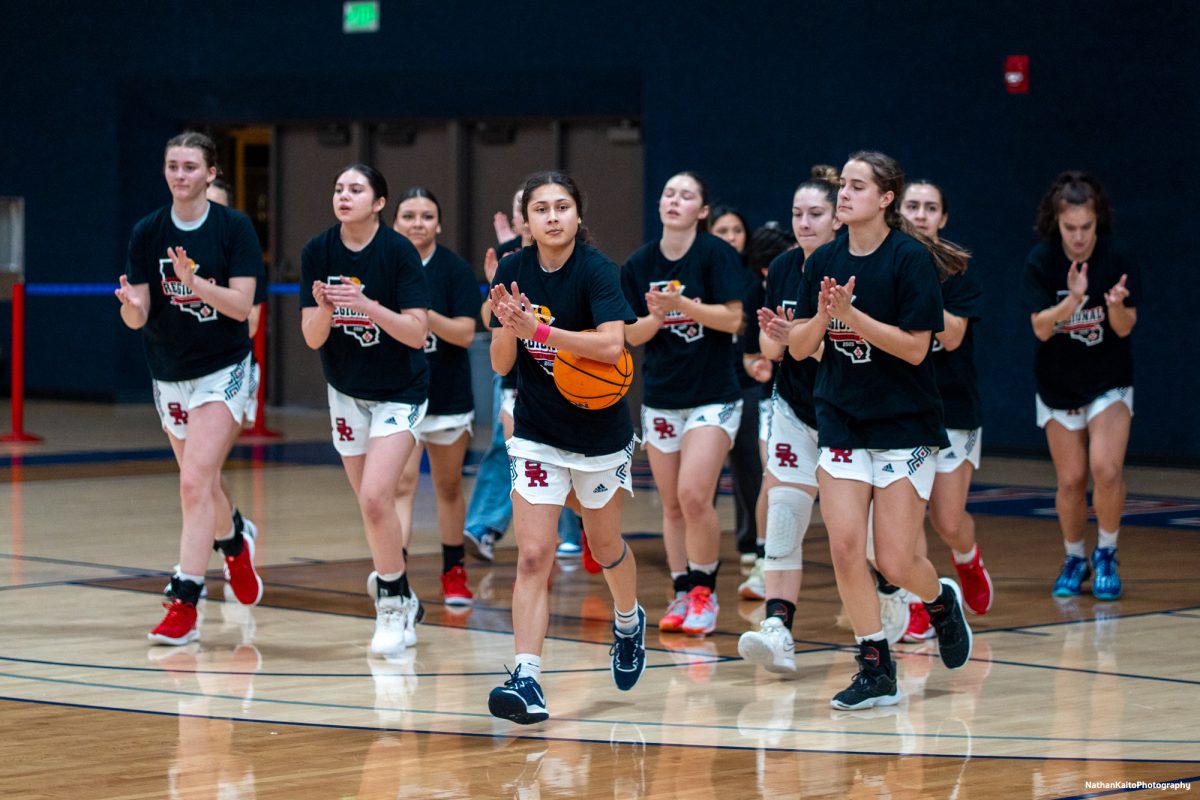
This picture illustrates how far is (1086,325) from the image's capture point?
29.3 feet

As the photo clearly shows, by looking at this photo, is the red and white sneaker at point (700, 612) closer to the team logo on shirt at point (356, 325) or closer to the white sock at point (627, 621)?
the white sock at point (627, 621)

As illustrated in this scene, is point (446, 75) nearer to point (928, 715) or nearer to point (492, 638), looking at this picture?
point (492, 638)

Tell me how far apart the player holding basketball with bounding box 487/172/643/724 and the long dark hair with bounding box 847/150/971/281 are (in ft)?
3.14

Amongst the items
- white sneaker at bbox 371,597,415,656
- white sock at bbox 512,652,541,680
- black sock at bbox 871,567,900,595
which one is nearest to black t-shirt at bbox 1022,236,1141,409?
black sock at bbox 871,567,900,595

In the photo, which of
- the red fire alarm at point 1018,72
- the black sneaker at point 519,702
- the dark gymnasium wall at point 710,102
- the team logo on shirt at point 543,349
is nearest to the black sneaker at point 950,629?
the black sneaker at point 519,702

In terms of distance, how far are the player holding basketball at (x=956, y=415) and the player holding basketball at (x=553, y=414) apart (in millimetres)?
1802

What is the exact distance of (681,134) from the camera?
17594 millimetres

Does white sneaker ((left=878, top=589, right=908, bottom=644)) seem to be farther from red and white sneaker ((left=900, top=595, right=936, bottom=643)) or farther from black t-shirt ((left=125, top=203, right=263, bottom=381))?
black t-shirt ((left=125, top=203, right=263, bottom=381))

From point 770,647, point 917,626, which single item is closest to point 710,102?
point 917,626

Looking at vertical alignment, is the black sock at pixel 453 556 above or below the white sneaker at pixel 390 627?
above

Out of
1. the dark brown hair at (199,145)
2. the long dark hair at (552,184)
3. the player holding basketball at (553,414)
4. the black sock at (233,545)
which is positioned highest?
the dark brown hair at (199,145)

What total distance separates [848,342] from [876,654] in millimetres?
1067

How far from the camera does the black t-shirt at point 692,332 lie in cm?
820

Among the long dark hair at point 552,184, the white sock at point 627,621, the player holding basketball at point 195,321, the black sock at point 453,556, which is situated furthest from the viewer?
the black sock at point 453,556
